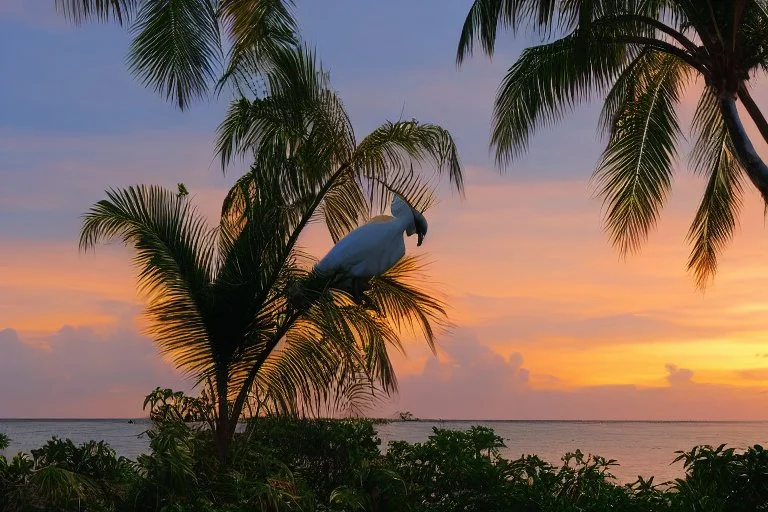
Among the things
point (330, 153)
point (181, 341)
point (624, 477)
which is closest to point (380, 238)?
point (330, 153)

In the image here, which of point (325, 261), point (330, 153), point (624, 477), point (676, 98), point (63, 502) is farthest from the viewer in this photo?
point (624, 477)

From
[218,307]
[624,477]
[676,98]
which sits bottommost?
[624,477]

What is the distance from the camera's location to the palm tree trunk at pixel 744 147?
940 cm

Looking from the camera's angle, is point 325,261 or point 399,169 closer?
point 325,261

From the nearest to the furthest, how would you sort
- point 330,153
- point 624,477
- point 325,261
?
1. point 325,261
2. point 330,153
3. point 624,477

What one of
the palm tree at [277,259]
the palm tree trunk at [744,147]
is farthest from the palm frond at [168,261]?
the palm tree trunk at [744,147]

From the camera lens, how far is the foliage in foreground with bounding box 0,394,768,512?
6.46m

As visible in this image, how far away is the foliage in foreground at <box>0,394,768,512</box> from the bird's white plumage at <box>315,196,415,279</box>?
1.47 m

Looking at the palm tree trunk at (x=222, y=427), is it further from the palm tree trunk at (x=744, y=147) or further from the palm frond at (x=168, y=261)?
the palm tree trunk at (x=744, y=147)

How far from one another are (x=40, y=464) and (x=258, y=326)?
2.23m

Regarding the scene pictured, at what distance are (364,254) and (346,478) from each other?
6.87 feet

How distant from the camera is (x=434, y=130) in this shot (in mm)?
8789

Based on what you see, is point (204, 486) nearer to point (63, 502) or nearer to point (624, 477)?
point (63, 502)

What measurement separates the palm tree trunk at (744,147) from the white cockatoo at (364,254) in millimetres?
3409
